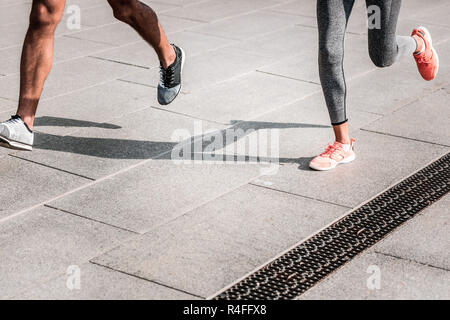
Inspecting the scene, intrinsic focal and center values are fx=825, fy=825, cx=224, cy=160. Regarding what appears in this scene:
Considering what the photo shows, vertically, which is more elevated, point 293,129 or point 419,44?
point 419,44

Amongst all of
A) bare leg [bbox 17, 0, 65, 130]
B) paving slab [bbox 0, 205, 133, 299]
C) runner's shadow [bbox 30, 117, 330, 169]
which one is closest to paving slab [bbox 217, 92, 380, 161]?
runner's shadow [bbox 30, 117, 330, 169]

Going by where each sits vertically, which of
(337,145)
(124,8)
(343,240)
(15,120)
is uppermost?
(124,8)

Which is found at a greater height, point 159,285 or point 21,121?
point 21,121

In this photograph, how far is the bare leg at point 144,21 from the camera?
536cm

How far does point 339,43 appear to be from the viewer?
191 inches

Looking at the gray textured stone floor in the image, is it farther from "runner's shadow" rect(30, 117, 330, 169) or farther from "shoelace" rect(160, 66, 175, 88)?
"shoelace" rect(160, 66, 175, 88)

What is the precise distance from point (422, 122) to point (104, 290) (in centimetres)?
305

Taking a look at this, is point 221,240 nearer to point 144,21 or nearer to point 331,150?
point 331,150

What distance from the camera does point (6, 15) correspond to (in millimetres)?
9539

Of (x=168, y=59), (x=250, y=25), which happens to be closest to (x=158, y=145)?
(x=168, y=59)

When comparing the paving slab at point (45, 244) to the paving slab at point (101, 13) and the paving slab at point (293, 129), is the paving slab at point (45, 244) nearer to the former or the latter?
the paving slab at point (293, 129)

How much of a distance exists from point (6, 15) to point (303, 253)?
21.5ft

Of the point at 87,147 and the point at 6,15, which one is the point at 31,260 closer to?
the point at 87,147

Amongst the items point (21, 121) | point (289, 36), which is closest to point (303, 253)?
point (21, 121)
